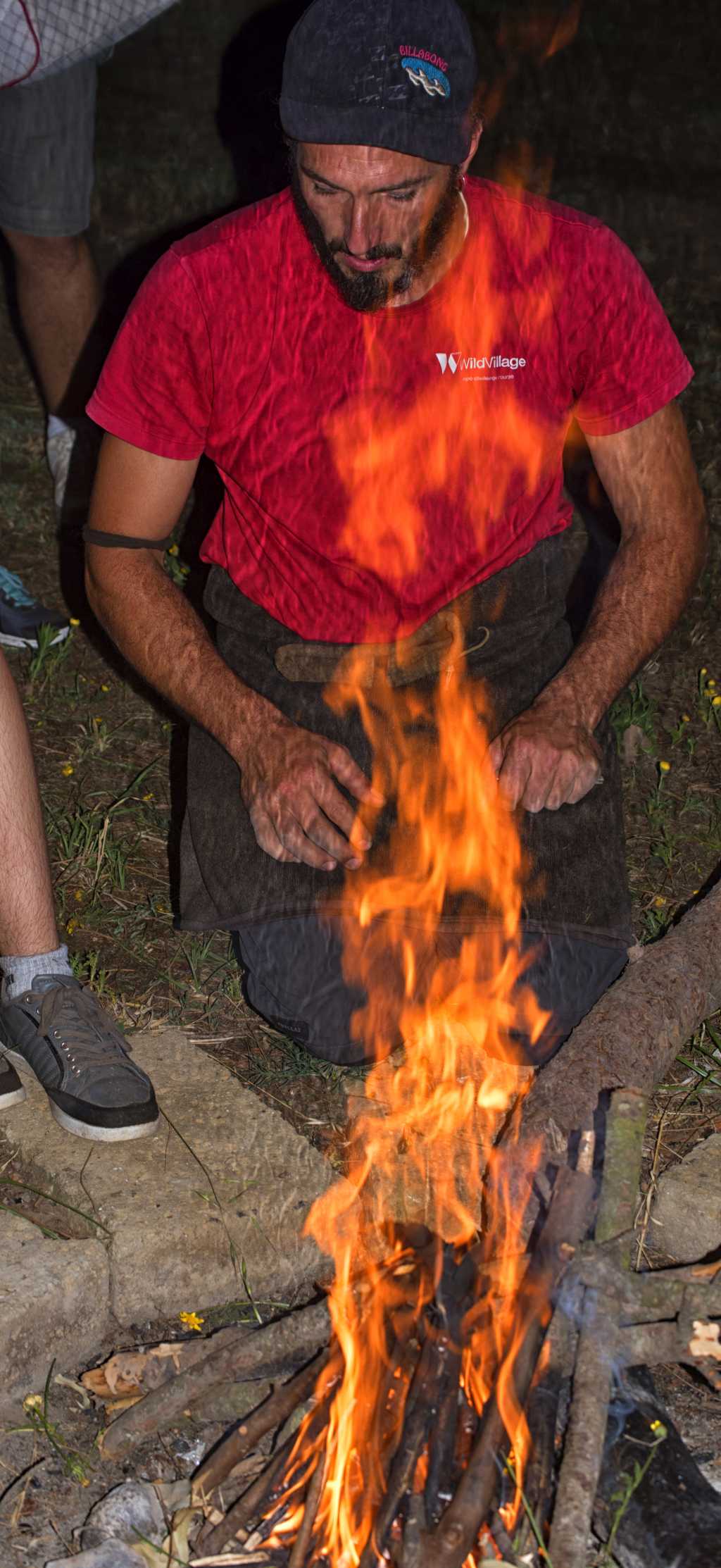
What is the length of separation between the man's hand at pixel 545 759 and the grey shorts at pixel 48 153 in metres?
2.96

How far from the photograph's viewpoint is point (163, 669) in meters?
3.44

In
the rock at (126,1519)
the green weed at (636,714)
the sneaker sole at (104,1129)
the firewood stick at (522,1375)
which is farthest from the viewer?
the green weed at (636,714)

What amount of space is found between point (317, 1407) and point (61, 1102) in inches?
38.5

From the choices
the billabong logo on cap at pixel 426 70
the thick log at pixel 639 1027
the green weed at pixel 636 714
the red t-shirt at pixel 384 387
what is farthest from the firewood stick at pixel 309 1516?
the green weed at pixel 636 714

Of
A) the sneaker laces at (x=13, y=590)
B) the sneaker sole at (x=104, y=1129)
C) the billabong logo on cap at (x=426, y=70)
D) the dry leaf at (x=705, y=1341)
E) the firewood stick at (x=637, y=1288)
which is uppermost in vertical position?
the billabong logo on cap at (x=426, y=70)

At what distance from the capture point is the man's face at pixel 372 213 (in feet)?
10.0

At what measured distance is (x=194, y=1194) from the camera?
9.38 ft

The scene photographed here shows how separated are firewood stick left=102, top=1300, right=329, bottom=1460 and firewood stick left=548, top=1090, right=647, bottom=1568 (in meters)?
0.40

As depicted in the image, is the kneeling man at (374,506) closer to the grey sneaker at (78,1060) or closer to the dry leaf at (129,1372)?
the grey sneaker at (78,1060)

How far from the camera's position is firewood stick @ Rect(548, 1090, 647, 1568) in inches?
79.8

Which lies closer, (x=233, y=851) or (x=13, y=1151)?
(x=13, y=1151)

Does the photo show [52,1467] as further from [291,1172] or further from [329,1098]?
[329,1098]

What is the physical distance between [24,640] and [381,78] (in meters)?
2.63

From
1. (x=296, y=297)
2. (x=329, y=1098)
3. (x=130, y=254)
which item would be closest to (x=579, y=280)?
(x=296, y=297)
